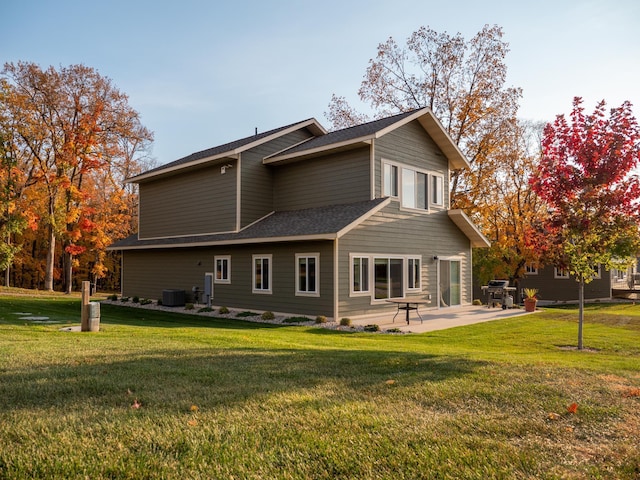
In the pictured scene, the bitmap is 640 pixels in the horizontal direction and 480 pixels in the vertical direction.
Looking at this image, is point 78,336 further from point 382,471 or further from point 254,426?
point 382,471

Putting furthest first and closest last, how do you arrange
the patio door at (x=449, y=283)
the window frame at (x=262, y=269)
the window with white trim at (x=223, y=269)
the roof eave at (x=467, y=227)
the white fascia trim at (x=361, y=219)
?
1. the roof eave at (x=467, y=227)
2. the patio door at (x=449, y=283)
3. the window with white trim at (x=223, y=269)
4. the window frame at (x=262, y=269)
5. the white fascia trim at (x=361, y=219)

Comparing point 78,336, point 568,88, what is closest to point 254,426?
point 78,336

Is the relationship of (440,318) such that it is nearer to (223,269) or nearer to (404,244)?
(404,244)

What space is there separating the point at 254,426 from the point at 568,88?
11.2 meters

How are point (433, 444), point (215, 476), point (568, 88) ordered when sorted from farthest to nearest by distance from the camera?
point (568, 88) < point (433, 444) < point (215, 476)

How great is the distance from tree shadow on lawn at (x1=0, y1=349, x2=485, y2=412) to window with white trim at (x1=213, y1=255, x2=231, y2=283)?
1087cm

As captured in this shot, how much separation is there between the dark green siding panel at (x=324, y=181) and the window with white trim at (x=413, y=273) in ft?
10.6

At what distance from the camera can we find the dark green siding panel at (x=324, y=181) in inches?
667

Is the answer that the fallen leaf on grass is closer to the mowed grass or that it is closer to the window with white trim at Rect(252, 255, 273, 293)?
the mowed grass

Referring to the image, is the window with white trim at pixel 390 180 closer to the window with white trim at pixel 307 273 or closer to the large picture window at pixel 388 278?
the large picture window at pixel 388 278

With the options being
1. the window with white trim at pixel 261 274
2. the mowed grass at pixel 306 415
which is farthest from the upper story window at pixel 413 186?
the mowed grass at pixel 306 415

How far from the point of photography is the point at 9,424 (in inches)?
151

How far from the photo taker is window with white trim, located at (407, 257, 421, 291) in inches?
704

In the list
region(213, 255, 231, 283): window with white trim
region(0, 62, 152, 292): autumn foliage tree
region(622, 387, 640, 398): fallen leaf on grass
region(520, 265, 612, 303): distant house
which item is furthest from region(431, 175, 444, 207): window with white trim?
region(0, 62, 152, 292): autumn foliage tree
